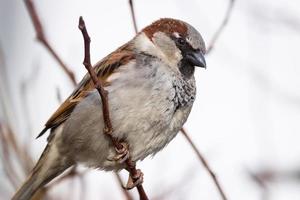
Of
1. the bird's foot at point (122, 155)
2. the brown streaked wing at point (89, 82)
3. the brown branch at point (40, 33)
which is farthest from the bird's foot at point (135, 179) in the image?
the brown branch at point (40, 33)

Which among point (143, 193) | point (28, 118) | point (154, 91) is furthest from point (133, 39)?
point (143, 193)

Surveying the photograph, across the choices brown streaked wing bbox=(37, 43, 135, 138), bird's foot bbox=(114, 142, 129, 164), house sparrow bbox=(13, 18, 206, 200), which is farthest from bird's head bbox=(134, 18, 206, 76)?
bird's foot bbox=(114, 142, 129, 164)

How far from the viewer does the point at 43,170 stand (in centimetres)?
439

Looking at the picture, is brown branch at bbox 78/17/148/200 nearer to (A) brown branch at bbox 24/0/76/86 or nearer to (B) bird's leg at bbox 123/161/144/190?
(B) bird's leg at bbox 123/161/144/190

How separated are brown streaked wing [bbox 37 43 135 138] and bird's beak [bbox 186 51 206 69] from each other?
0.33 meters

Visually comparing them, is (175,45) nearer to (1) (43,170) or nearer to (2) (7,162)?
(1) (43,170)

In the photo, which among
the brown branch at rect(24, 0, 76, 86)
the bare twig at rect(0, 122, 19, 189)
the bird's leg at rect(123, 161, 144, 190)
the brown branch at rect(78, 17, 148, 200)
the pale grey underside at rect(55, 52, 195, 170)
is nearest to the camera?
the brown branch at rect(78, 17, 148, 200)

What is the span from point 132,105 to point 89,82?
0.41m

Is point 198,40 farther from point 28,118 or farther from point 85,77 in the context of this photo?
point 28,118

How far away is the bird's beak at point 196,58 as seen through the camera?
4.20 metres

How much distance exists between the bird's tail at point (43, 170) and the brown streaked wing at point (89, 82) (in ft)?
0.54

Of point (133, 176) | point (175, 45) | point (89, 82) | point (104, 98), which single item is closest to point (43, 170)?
point (89, 82)

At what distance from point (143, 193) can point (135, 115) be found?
0.53 meters

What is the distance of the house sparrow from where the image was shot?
3963 millimetres
